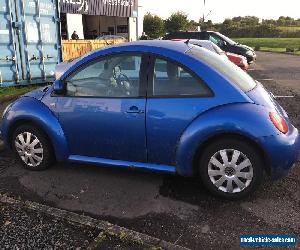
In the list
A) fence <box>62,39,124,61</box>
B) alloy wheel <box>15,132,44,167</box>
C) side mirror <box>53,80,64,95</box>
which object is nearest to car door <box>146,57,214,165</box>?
side mirror <box>53,80,64,95</box>

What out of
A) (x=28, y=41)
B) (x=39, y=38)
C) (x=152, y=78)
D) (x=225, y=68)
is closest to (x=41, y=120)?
(x=152, y=78)

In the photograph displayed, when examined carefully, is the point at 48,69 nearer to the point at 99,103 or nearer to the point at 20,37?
the point at 20,37


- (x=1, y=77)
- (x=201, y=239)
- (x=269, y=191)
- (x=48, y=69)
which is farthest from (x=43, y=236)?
(x=48, y=69)

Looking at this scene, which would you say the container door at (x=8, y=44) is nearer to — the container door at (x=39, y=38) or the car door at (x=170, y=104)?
the container door at (x=39, y=38)

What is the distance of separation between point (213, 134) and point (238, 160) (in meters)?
0.39

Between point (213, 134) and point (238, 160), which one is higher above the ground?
point (213, 134)

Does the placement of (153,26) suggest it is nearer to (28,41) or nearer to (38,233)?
(28,41)

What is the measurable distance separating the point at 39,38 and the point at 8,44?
112cm

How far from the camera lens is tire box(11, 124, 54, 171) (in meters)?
4.80

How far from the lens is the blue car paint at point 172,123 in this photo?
386cm

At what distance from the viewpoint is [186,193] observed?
429 centimetres

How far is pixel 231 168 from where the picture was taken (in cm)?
397

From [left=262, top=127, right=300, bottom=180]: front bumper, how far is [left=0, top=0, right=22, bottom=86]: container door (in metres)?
8.64

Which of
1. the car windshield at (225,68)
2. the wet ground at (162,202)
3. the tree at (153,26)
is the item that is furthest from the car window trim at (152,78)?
the tree at (153,26)
